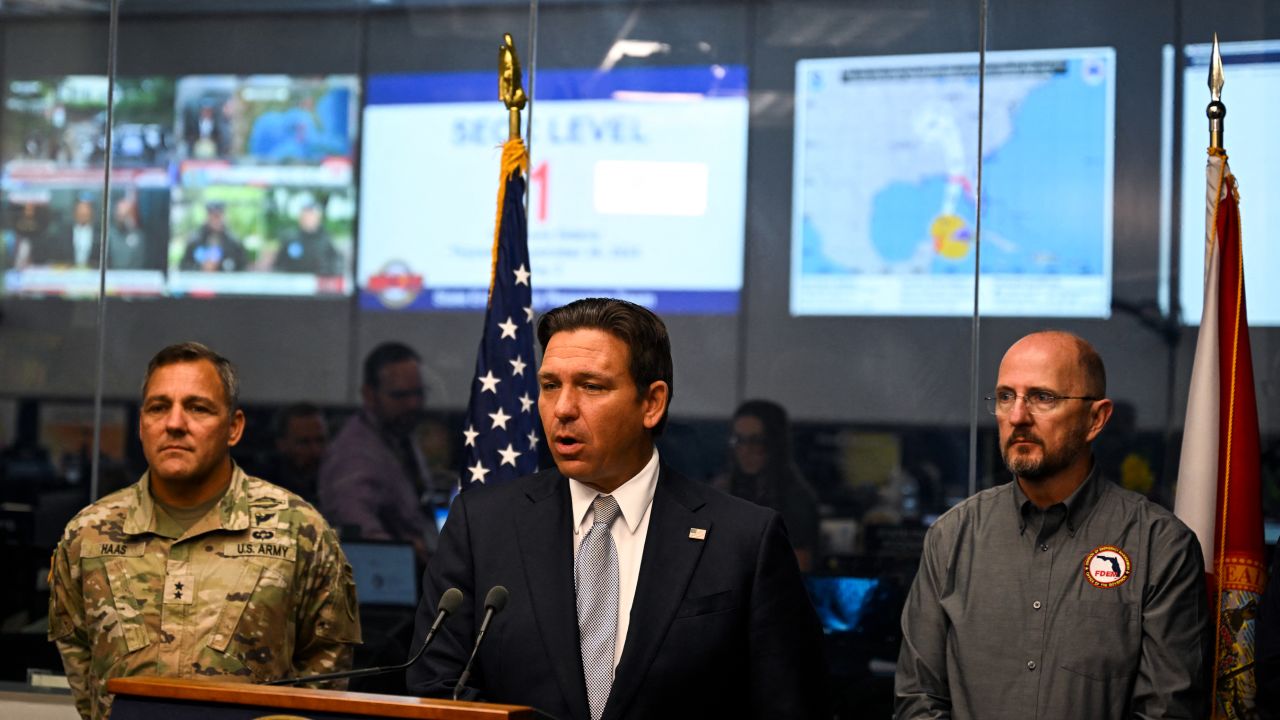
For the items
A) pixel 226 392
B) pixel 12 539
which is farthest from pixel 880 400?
pixel 12 539

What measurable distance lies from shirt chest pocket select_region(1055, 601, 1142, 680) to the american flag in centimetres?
195

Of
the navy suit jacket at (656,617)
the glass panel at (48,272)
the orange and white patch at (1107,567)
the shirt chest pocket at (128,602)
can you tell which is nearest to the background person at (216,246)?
the glass panel at (48,272)

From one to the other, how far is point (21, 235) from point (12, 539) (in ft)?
4.33

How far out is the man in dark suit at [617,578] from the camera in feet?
8.50

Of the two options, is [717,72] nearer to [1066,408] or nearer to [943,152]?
[943,152]

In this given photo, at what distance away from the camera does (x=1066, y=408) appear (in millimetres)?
3127

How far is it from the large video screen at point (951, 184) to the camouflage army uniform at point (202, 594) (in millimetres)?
2545

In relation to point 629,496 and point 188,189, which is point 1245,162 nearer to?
point 629,496

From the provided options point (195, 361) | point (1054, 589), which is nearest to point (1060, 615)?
point (1054, 589)

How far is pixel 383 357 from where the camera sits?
5824mm

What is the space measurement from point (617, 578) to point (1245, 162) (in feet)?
11.3

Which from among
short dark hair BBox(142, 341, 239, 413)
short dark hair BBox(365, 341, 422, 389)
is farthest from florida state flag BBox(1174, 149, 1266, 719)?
short dark hair BBox(365, 341, 422, 389)

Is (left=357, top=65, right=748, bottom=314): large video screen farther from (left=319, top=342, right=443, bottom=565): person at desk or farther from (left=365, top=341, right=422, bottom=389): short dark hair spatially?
(left=319, top=342, right=443, bottom=565): person at desk

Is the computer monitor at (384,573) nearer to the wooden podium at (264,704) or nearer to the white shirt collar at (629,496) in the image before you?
the white shirt collar at (629,496)
